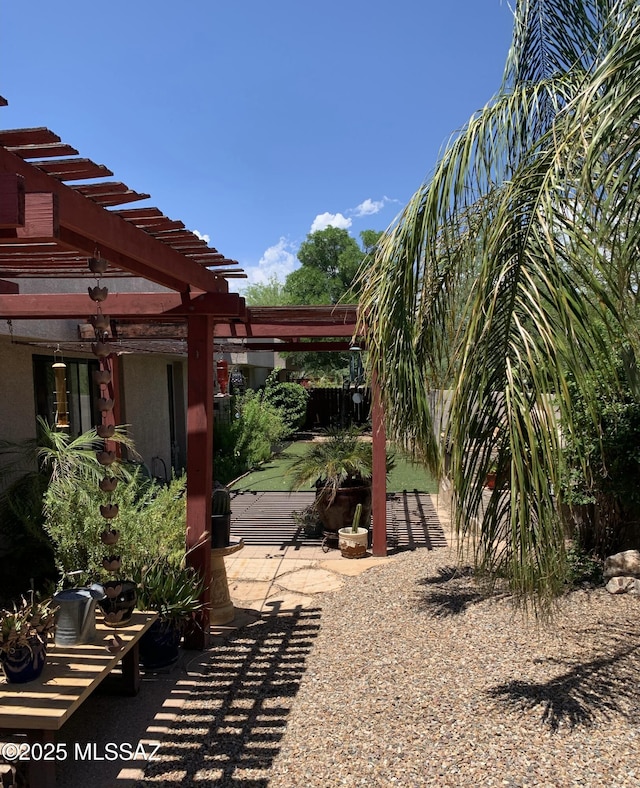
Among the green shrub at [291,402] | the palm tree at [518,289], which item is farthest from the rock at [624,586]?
the green shrub at [291,402]

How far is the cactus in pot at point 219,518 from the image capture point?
5.17 m

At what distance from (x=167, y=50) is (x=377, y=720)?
23.5 ft

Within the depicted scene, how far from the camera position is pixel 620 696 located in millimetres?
3580

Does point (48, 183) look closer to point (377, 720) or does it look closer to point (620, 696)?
point (377, 720)

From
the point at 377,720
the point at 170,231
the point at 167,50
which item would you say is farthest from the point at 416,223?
the point at 167,50

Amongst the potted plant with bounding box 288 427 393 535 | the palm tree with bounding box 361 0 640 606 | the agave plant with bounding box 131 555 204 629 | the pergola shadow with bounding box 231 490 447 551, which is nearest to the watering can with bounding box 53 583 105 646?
the agave plant with bounding box 131 555 204 629

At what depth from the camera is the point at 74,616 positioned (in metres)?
3.46

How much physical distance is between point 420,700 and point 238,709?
3.88 ft

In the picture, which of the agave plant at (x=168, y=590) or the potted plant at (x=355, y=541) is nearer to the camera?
the agave plant at (x=168, y=590)

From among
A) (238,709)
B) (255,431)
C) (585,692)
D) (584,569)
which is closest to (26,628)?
(238,709)

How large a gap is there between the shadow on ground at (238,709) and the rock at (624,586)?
2.76 metres

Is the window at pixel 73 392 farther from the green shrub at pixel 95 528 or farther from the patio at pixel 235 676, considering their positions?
the patio at pixel 235 676

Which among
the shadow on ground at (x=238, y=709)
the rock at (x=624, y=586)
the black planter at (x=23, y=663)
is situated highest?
the black planter at (x=23, y=663)

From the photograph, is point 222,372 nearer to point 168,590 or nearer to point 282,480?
point 282,480
